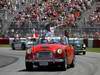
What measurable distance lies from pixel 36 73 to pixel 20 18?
36105 mm

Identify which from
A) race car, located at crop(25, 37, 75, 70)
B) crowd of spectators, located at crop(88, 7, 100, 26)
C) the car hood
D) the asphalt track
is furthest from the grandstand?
race car, located at crop(25, 37, 75, 70)

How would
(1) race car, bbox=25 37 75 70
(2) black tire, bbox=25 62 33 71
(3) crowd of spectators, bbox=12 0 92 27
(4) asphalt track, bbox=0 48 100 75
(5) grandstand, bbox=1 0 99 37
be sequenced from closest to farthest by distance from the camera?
(4) asphalt track, bbox=0 48 100 75 < (1) race car, bbox=25 37 75 70 < (2) black tire, bbox=25 62 33 71 < (5) grandstand, bbox=1 0 99 37 < (3) crowd of spectators, bbox=12 0 92 27

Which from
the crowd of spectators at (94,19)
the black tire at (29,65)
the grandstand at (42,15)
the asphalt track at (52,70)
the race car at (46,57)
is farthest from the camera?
the grandstand at (42,15)

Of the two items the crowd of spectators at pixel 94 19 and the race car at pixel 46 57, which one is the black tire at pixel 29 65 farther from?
the crowd of spectators at pixel 94 19

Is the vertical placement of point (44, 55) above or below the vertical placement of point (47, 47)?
below

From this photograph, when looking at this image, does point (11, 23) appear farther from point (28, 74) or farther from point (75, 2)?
point (28, 74)

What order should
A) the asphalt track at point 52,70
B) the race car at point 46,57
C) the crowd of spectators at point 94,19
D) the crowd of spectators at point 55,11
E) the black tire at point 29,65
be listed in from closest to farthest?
the asphalt track at point 52,70, the race car at point 46,57, the black tire at point 29,65, the crowd of spectators at point 94,19, the crowd of spectators at point 55,11

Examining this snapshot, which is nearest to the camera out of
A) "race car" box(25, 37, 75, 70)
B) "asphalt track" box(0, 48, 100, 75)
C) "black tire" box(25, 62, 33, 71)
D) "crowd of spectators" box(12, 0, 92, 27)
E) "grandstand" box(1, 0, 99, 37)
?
"asphalt track" box(0, 48, 100, 75)

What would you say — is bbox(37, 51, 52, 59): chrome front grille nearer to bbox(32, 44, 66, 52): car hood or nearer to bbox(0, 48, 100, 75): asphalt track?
bbox(32, 44, 66, 52): car hood

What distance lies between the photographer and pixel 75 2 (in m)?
49.9

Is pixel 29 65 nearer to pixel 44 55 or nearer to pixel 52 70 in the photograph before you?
pixel 44 55

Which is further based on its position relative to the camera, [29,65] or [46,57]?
[29,65]

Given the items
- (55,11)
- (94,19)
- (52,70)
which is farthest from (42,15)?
(52,70)

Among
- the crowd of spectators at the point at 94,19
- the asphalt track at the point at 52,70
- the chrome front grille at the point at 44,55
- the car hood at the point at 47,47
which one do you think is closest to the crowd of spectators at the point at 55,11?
the crowd of spectators at the point at 94,19
